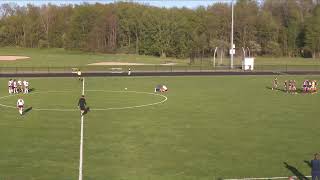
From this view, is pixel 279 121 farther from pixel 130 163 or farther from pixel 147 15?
pixel 147 15

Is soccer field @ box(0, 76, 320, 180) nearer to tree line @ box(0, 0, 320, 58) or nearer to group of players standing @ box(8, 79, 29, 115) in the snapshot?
group of players standing @ box(8, 79, 29, 115)

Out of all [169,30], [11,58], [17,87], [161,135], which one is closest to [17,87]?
[17,87]

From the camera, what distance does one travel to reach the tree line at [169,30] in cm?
13450

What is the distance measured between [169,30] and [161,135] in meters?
107

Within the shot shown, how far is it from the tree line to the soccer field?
285 ft

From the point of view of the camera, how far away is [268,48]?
137750mm

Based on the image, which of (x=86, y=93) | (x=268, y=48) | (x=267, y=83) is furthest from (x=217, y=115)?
(x=268, y=48)

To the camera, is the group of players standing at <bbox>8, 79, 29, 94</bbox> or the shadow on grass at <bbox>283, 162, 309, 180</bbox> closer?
the shadow on grass at <bbox>283, 162, 309, 180</bbox>

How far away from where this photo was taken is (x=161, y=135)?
92.9 feet

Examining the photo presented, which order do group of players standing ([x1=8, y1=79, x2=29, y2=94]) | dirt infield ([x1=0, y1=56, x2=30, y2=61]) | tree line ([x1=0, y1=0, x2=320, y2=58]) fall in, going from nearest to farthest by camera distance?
1. group of players standing ([x1=8, y1=79, x2=29, y2=94])
2. dirt infield ([x1=0, y1=56, x2=30, y2=61])
3. tree line ([x1=0, y1=0, x2=320, y2=58])

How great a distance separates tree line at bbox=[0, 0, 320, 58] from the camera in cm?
13450

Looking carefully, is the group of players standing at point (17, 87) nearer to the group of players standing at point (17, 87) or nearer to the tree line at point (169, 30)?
the group of players standing at point (17, 87)

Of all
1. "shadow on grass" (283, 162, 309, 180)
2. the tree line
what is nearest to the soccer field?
"shadow on grass" (283, 162, 309, 180)

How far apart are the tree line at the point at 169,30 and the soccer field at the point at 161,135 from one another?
86936 mm
